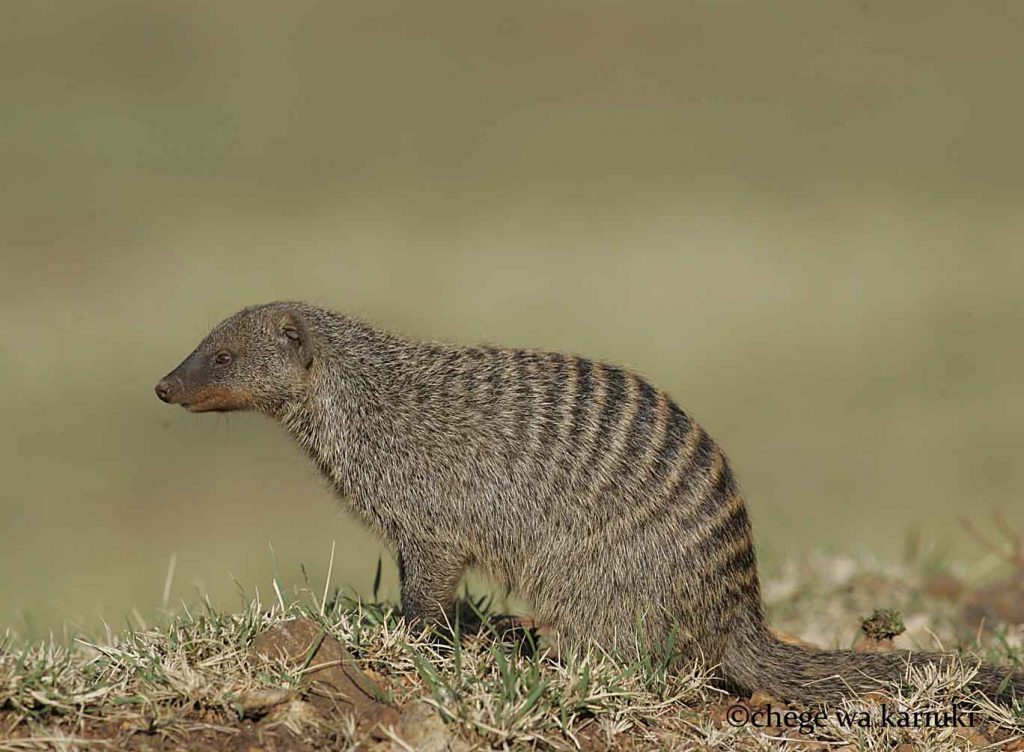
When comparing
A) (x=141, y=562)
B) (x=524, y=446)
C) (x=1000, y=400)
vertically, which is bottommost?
(x=141, y=562)

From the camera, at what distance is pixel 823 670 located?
5.43 meters

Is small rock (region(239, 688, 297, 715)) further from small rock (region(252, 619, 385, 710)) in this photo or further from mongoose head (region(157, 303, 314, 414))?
mongoose head (region(157, 303, 314, 414))

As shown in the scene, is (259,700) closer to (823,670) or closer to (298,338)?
(298,338)

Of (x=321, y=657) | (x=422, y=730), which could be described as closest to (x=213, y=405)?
(x=321, y=657)

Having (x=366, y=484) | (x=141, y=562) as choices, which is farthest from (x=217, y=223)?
(x=366, y=484)

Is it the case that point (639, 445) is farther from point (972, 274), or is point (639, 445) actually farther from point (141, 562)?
point (972, 274)

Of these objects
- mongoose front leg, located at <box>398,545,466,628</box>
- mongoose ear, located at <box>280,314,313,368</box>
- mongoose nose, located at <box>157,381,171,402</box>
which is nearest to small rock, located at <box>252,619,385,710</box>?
mongoose front leg, located at <box>398,545,466,628</box>

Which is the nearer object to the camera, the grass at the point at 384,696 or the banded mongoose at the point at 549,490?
the grass at the point at 384,696

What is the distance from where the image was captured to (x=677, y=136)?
24984mm

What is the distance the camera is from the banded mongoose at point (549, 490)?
544 centimetres

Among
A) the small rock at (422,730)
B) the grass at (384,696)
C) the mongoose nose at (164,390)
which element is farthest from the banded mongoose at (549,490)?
the small rock at (422,730)

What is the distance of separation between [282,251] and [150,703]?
1525 cm

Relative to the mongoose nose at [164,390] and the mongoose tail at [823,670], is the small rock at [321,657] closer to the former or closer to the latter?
the mongoose nose at [164,390]

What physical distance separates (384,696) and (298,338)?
1896 millimetres
